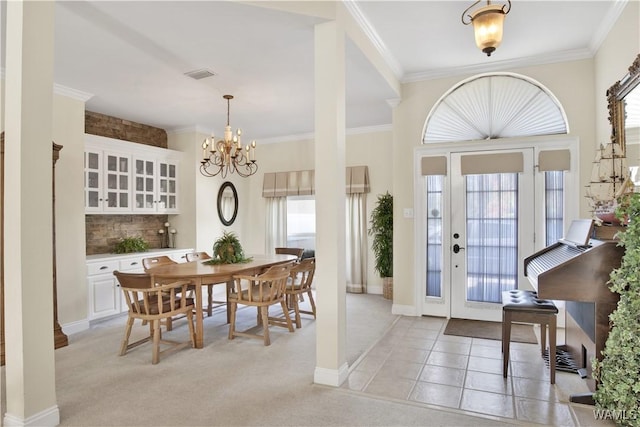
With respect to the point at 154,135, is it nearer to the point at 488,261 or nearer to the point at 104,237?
the point at 104,237

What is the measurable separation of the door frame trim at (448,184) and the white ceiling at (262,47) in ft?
2.71

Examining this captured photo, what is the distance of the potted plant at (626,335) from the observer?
210 centimetres

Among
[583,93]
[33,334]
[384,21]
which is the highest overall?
[384,21]

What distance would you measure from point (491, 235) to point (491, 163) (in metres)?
0.83

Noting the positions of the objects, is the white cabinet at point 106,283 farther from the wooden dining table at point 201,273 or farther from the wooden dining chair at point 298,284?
the wooden dining chair at point 298,284

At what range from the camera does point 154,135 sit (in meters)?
6.30

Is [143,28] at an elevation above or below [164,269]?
above

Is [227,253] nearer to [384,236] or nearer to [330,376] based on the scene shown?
[330,376]

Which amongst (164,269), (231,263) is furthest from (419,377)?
(164,269)

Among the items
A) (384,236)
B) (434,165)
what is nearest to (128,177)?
(384,236)

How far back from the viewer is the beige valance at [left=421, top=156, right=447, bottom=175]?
4641mm

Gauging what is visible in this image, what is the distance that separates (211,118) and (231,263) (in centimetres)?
246

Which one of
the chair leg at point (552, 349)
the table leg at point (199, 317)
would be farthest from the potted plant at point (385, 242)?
the chair leg at point (552, 349)

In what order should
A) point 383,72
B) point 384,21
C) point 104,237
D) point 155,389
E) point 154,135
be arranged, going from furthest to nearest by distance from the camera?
point 154,135
point 104,237
point 383,72
point 384,21
point 155,389
